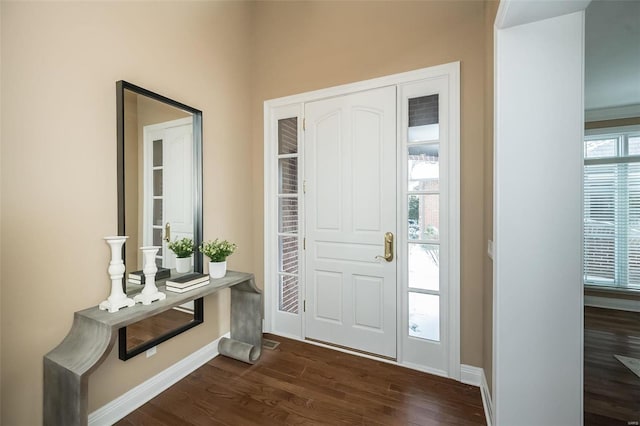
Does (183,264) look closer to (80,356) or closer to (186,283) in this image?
(186,283)

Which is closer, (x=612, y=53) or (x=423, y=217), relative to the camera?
(x=423, y=217)

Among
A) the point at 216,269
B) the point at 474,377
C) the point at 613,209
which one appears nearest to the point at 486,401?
the point at 474,377

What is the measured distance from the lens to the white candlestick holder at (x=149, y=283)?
162 cm

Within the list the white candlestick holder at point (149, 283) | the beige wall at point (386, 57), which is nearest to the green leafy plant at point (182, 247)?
the white candlestick holder at point (149, 283)

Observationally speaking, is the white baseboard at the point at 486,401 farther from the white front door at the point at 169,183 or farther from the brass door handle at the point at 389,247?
the white front door at the point at 169,183

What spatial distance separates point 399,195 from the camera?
2227mm

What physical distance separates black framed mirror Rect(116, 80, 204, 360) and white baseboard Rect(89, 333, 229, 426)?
0.25 meters

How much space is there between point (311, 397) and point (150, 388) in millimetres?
1110

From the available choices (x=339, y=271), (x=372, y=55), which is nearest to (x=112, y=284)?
(x=339, y=271)

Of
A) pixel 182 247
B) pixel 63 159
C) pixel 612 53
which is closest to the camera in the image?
pixel 63 159

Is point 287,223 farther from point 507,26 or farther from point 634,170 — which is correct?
point 634,170

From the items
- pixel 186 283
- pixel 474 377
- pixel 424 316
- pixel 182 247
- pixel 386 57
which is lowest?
pixel 474 377

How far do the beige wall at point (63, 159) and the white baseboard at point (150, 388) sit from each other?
51 mm

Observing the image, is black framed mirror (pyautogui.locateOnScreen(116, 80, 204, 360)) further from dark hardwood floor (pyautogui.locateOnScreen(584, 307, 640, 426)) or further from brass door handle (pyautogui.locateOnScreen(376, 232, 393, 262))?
dark hardwood floor (pyautogui.locateOnScreen(584, 307, 640, 426))
